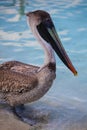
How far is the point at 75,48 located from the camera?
655cm

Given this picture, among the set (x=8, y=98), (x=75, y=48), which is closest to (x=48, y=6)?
(x=75, y=48)

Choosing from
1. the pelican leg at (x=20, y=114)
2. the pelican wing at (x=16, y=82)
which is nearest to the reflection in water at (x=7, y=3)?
the pelican leg at (x=20, y=114)

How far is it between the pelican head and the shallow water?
66 centimetres

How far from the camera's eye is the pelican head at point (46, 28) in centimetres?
397

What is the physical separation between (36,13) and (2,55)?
7.87 ft

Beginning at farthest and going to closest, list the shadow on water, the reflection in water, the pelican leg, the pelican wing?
the reflection in water < the shadow on water < the pelican leg < the pelican wing

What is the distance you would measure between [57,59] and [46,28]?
2.12 meters

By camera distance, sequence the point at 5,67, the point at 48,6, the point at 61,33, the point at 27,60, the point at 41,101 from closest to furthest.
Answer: the point at 5,67
the point at 41,101
the point at 27,60
the point at 61,33
the point at 48,6

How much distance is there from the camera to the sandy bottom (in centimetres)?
398

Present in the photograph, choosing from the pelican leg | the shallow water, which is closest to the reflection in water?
the shallow water

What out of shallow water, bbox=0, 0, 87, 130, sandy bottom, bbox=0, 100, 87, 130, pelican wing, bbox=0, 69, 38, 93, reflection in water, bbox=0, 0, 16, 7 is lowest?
reflection in water, bbox=0, 0, 16, 7

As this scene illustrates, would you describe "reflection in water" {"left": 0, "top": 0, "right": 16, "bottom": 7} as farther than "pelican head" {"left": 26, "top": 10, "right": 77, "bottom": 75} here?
Yes

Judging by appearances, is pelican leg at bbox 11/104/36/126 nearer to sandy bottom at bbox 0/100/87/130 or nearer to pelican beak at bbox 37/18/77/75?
sandy bottom at bbox 0/100/87/130

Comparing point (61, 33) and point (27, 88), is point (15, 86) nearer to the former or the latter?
point (27, 88)
